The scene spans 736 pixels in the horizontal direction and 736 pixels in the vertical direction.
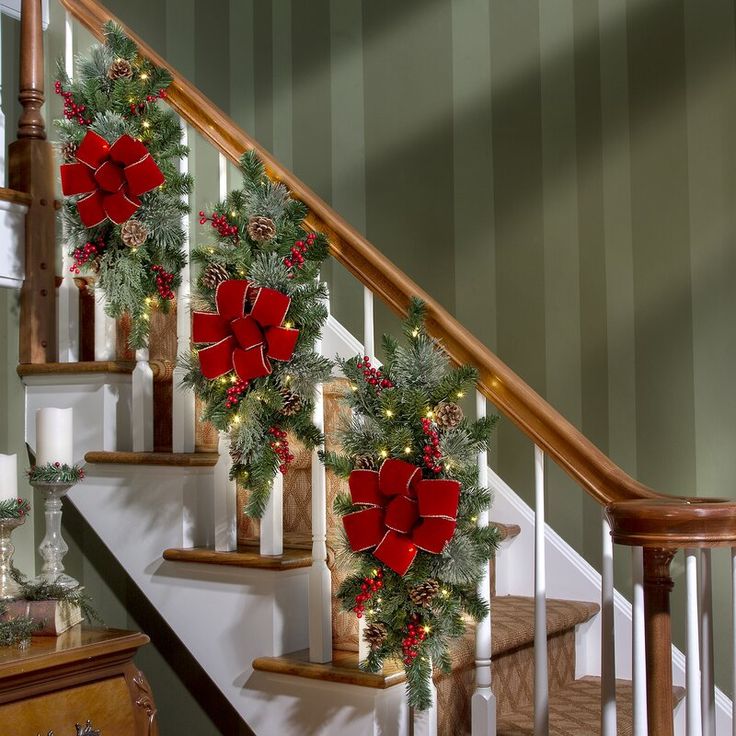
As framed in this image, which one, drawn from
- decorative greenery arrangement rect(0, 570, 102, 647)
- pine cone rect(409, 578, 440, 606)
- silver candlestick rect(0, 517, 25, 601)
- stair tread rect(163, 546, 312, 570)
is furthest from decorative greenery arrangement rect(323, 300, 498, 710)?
silver candlestick rect(0, 517, 25, 601)

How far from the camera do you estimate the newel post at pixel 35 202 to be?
2.63m

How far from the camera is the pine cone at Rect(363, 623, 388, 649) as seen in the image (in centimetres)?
190

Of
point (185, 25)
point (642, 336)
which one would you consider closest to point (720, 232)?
point (642, 336)

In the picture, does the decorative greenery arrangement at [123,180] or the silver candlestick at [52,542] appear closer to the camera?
the silver candlestick at [52,542]

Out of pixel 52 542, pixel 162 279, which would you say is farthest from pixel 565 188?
pixel 52 542

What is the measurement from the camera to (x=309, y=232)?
2230 mm

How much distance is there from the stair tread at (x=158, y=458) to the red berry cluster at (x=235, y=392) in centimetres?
22

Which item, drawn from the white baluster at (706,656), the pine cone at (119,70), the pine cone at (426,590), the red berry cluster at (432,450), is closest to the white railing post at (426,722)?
the pine cone at (426,590)

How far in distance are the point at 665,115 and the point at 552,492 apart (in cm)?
120

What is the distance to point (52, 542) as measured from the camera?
6.68 ft

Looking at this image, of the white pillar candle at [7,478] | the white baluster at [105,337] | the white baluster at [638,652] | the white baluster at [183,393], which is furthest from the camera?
the white baluster at [105,337]

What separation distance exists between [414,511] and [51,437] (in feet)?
2.59

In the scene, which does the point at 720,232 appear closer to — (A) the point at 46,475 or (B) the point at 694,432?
(B) the point at 694,432

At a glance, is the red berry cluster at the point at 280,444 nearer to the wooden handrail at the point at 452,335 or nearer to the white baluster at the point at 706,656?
the wooden handrail at the point at 452,335
